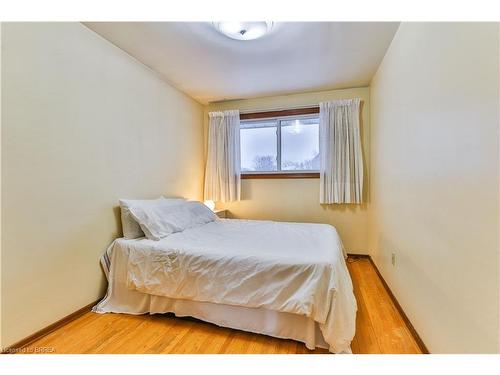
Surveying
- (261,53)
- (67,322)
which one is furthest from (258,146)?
(67,322)

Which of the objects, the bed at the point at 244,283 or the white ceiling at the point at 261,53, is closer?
the bed at the point at 244,283

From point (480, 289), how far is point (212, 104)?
375 centimetres

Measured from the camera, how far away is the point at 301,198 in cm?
341

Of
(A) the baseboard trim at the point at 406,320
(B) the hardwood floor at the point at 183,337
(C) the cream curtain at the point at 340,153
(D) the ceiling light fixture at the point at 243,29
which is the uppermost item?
(D) the ceiling light fixture at the point at 243,29

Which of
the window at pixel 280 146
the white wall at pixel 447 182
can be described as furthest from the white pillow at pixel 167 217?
the white wall at pixel 447 182

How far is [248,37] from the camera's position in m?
2.00

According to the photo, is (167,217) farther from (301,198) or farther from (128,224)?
(301,198)

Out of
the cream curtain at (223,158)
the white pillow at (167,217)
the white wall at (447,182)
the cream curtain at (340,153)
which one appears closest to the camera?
the white wall at (447,182)

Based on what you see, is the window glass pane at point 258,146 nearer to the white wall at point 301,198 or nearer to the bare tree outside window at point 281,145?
the bare tree outside window at point 281,145

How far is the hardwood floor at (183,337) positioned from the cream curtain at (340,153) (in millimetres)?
1572

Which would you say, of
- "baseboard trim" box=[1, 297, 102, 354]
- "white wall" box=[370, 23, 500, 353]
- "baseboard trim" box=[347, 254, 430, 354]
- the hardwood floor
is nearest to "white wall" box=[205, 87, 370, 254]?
"baseboard trim" box=[347, 254, 430, 354]

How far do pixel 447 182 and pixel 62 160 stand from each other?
99.8 inches

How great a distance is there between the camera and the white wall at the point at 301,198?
3.19m
